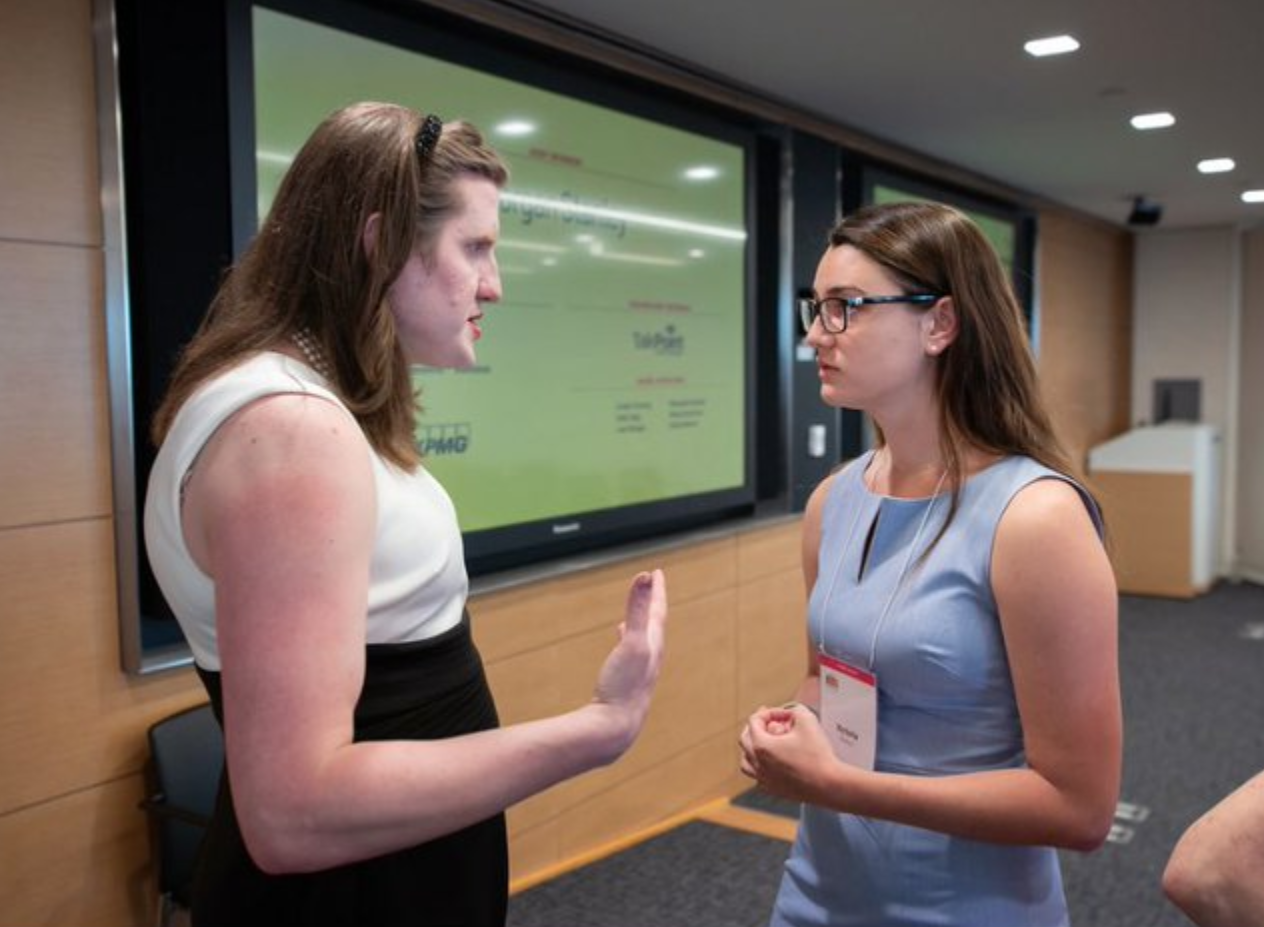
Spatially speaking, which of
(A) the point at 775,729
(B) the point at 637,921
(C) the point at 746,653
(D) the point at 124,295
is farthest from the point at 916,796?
(C) the point at 746,653

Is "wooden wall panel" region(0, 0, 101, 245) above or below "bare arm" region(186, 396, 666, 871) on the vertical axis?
above

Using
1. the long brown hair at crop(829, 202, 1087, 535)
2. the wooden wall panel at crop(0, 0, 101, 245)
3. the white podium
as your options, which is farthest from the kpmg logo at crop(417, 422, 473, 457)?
the white podium

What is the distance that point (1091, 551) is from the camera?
1.29 m

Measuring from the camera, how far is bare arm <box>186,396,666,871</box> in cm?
81

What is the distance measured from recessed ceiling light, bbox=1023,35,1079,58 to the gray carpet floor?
8.99 feet

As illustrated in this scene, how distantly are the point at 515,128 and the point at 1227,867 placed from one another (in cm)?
281

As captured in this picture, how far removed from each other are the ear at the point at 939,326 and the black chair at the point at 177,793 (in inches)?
65.7

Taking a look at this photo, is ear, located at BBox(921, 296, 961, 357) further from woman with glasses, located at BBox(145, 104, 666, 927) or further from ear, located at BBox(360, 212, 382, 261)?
ear, located at BBox(360, 212, 382, 261)

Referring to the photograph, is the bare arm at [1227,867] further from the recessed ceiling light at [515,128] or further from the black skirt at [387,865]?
the recessed ceiling light at [515,128]

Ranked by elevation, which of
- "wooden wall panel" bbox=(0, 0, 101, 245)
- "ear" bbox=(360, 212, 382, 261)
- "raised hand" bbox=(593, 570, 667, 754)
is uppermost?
"wooden wall panel" bbox=(0, 0, 101, 245)

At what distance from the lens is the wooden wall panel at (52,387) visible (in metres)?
2.15

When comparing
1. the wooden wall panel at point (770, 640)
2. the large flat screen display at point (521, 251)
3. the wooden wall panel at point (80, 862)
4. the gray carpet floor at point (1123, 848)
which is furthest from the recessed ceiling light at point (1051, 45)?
the wooden wall panel at point (80, 862)

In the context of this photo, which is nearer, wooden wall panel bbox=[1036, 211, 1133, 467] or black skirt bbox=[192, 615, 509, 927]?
black skirt bbox=[192, 615, 509, 927]

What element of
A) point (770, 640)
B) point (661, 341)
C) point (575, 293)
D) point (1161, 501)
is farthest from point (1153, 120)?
point (1161, 501)
